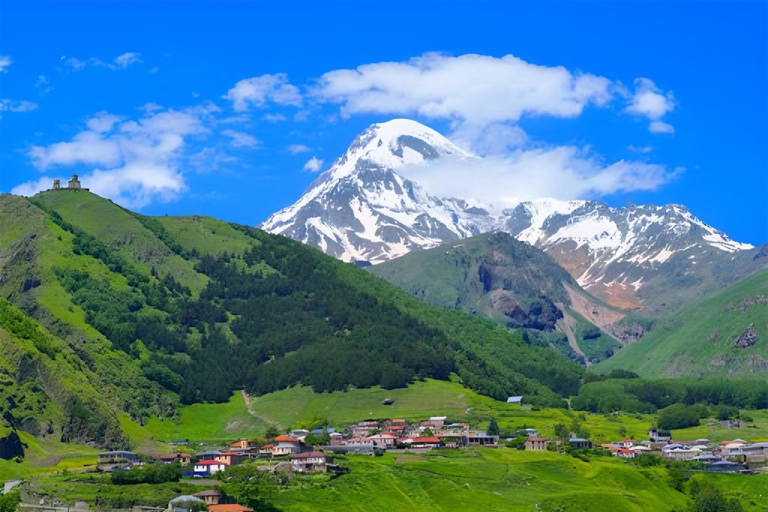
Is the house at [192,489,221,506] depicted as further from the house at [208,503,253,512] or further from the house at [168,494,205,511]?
the house at [168,494,205,511]

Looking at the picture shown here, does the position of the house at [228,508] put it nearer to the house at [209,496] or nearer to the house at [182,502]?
the house at [182,502]

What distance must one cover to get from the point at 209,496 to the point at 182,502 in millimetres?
7968

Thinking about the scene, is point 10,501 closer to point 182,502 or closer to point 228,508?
point 182,502

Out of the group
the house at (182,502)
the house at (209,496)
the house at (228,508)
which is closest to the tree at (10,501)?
the house at (182,502)

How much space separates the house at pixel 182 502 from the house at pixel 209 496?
11.6 ft

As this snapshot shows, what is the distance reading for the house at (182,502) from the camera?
544 ft

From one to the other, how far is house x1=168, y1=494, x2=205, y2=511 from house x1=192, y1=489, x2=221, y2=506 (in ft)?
11.6

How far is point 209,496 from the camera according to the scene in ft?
573

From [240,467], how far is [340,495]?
47.1ft

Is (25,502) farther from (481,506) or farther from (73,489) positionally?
(481,506)

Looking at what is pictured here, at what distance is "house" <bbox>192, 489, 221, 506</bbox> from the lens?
17375 cm

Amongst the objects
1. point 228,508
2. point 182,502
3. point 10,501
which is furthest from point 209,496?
point 10,501

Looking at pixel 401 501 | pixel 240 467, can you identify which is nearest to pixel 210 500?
pixel 240 467

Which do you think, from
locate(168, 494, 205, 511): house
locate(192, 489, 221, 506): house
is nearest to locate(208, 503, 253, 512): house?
locate(168, 494, 205, 511): house
